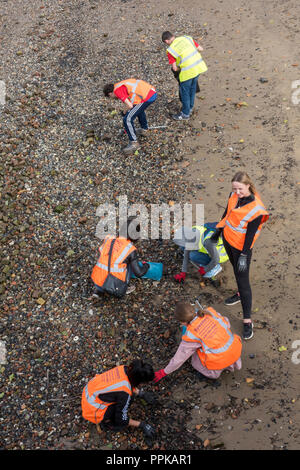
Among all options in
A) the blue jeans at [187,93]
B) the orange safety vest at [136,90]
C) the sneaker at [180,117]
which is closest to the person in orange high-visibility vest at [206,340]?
the orange safety vest at [136,90]

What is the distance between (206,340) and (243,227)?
134cm

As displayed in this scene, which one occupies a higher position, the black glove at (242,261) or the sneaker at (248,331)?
the black glove at (242,261)

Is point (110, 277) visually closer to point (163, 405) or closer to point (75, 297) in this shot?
point (75, 297)

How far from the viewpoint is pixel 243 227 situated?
441 cm

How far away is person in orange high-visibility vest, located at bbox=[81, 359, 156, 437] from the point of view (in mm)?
4000

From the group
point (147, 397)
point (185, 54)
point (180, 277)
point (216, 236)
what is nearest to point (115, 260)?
point (180, 277)

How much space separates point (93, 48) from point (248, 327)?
8.50m

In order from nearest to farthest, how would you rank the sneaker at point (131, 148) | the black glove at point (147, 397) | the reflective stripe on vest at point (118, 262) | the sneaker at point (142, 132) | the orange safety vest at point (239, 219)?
the orange safety vest at point (239, 219) → the black glove at point (147, 397) → the reflective stripe on vest at point (118, 262) → the sneaker at point (131, 148) → the sneaker at point (142, 132)

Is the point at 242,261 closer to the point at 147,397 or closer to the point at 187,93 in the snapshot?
the point at 147,397

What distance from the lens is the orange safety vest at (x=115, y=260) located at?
4.96m

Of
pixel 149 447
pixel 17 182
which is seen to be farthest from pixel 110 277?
pixel 17 182

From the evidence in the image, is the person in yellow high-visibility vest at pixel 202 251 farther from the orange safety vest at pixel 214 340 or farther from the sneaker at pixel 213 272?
the orange safety vest at pixel 214 340

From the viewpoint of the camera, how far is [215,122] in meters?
7.83

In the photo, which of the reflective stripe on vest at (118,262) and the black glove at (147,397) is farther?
the reflective stripe on vest at (118,262)
